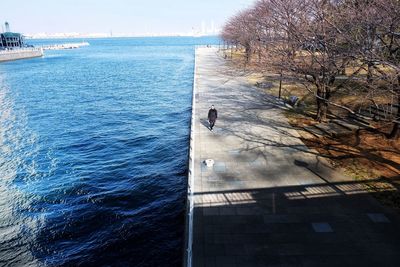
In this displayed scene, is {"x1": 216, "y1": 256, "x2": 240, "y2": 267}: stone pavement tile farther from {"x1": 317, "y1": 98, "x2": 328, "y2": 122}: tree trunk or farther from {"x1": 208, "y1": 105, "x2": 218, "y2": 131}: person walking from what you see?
{"x1": 317, "y1": 98, "x2": 328, "y2": 122}: tree trunk

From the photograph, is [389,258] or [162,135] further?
[162,135]

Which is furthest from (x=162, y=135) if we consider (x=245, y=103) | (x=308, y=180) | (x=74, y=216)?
(x=308, y=180)

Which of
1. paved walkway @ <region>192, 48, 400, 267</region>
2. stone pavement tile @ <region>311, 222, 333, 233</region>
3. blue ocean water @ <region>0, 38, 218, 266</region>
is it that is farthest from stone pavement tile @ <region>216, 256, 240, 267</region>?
stone pavement tile @ <region>311, 222, 333, 233</region>

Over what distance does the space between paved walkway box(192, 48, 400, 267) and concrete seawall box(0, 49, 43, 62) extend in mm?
91994

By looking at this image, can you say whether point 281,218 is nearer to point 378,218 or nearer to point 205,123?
point 378,218

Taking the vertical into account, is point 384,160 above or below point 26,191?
above

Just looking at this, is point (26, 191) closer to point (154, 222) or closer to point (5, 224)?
point (5, 224)

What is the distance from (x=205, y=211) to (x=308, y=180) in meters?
4.80

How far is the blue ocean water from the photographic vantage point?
39.2 feet

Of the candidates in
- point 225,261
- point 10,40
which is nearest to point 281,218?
point 225,261

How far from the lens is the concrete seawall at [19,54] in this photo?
90688 mm

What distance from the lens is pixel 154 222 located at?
44.2 feet

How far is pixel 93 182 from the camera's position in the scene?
1720 cm

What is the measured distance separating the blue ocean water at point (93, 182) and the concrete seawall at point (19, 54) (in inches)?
2615
